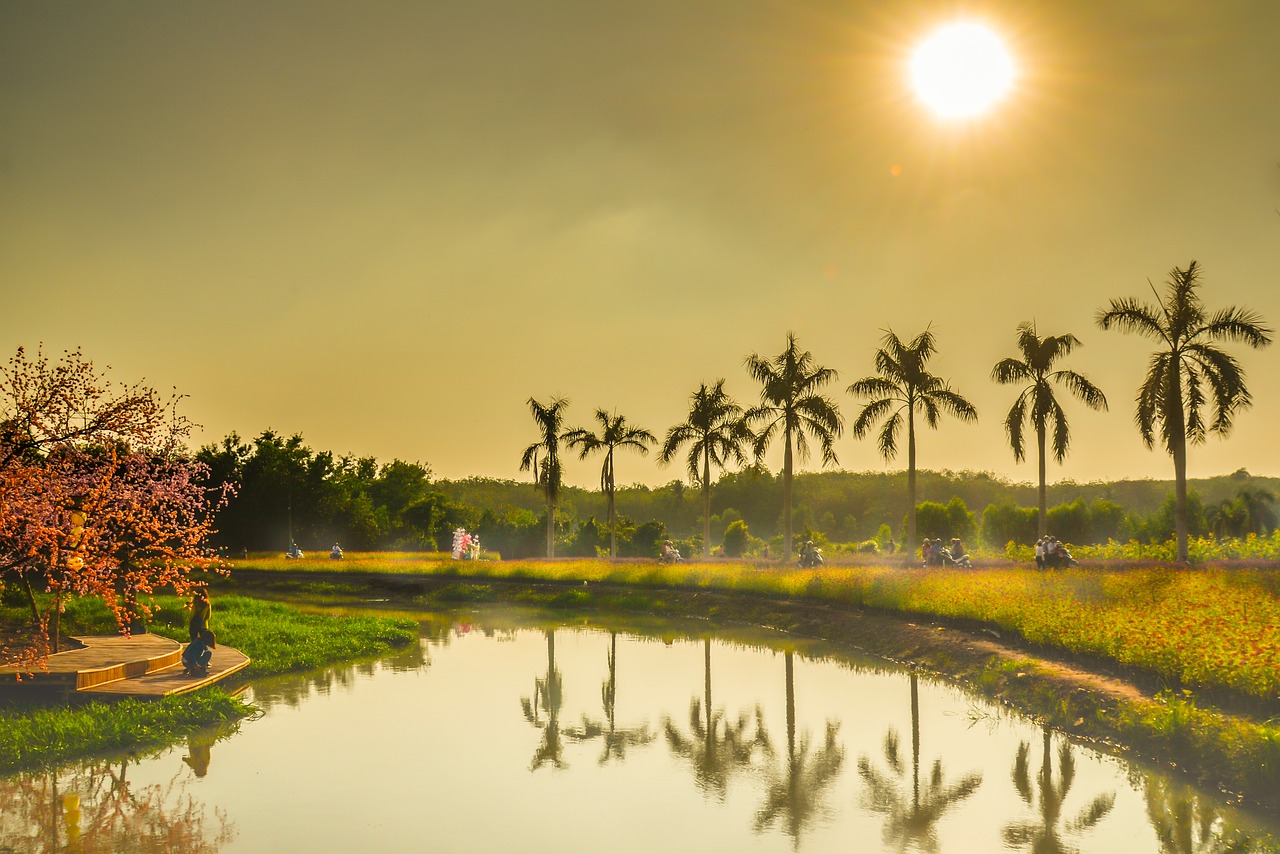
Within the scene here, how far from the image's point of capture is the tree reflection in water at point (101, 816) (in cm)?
1004

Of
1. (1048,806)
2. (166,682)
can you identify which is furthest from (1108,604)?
(166,682)

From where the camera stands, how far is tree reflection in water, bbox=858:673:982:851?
34.1 ft

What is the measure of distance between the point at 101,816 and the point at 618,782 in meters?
6.17

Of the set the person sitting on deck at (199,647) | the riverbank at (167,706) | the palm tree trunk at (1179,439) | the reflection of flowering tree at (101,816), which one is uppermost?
the palm tree trunk at (1179,439)

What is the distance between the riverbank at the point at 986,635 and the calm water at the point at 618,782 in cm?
70

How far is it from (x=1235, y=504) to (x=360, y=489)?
8400 cm

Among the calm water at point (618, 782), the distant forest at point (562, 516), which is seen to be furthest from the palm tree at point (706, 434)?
the calm water at point (618, 782)

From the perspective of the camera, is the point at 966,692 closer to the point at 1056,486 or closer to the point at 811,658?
the point at 811,658

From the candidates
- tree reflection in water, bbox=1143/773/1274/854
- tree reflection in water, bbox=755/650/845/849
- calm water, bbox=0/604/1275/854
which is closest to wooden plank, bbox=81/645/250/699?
calm water, bbox=0/604/1275/854

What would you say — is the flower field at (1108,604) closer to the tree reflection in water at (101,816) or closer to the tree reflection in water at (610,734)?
the tree reflection in water at (610,734)

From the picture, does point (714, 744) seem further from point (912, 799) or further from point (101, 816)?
point (101, 816)

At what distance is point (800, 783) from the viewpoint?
12609 millimetres

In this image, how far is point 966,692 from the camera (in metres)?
19.5

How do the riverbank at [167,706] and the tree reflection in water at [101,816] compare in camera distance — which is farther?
the riverbank at [167,706]
